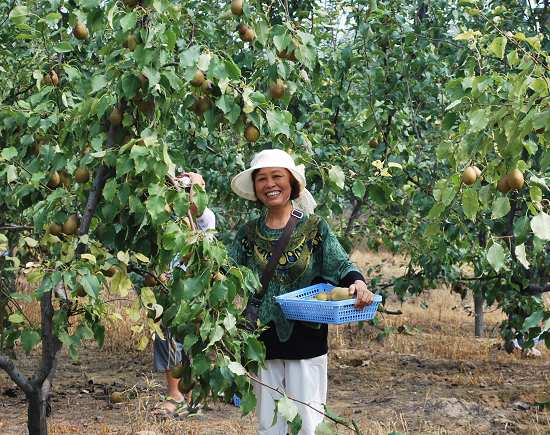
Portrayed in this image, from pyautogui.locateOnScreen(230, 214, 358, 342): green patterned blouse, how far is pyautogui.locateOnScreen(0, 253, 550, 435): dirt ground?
1.34m

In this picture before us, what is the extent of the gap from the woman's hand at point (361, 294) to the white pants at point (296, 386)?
0.35 metres

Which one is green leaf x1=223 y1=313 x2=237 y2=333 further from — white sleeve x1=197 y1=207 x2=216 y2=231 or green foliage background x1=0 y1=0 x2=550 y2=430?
white sleeve x1=197 y1=207 x2=216 y2=231

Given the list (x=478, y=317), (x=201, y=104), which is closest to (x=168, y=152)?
(x=201, y=104)

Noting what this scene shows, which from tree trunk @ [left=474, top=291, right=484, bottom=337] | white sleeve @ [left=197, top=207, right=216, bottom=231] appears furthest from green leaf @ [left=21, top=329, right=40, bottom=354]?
tree trunk @ [left=474, top=291, right=484, bottom=337]

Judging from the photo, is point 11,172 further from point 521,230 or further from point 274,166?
point 521,230

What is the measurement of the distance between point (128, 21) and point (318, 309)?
45.7 inches

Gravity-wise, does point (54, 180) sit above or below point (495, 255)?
above

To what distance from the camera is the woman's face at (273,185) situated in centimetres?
308

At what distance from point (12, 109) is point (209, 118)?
0.73 metres

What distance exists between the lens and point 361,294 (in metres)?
2.89

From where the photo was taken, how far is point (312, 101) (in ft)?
17.9

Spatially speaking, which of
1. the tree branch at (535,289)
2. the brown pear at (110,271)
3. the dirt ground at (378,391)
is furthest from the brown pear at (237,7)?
the tree branch at (535,289)

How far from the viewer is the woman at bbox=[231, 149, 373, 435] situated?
3082 millimetres

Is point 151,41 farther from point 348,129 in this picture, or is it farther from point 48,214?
point 348,129
